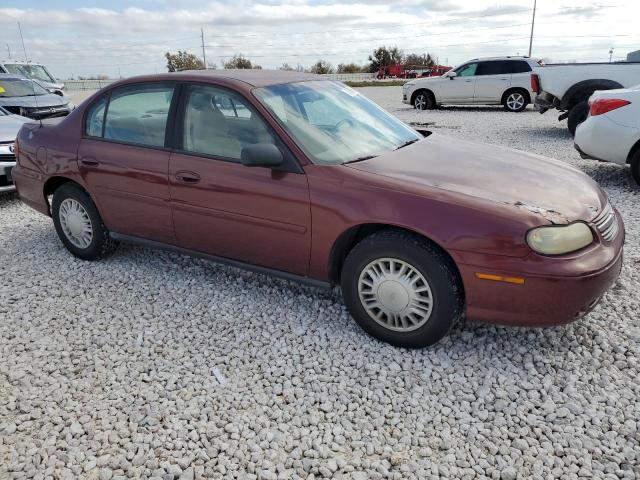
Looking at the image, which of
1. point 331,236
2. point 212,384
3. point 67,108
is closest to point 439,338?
point 331,236

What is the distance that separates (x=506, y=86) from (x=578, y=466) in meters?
A: 15.0

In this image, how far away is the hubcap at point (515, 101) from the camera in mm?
15484

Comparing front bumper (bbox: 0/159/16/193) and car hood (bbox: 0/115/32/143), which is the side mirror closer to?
front bumper (bbox: 0/159/16/193)

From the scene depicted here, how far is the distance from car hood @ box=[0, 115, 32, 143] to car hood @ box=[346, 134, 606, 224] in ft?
17.8

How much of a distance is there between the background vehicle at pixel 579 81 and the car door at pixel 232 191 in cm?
868

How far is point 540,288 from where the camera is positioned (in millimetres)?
2705

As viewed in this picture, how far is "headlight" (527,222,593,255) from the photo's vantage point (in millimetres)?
2697

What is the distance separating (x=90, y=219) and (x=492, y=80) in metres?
14.0

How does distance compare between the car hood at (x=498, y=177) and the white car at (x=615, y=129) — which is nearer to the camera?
the car hood at (x=498, y=177)

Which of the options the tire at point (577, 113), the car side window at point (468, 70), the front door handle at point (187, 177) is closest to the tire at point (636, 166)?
the tire at point (577, 113)

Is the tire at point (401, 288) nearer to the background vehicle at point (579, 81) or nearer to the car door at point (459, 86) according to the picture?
the background vehicle at point (579, 81)

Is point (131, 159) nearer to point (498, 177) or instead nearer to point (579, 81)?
point (498, 177)

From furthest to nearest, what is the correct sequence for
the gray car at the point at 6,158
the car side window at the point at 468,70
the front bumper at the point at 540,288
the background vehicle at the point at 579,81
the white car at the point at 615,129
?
the car side window at the point at 468,70 → the background vehicle at the point at 579,81 → the gray car at the point at 6,158 → the white car at the point at 615,129 → the front bumper at the point at 540,288

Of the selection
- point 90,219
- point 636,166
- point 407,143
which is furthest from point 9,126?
point 636,166
